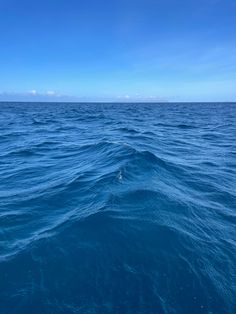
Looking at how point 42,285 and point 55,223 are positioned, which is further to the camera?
point 55,223

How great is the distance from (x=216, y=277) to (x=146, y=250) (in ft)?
4.57

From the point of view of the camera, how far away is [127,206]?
278 inches

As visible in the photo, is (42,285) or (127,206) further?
(127,206)

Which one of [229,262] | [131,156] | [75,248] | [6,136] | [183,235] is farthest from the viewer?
[6,136]

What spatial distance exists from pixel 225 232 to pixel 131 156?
6776mm

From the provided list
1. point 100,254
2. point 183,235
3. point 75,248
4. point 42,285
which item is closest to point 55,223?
point 75,248

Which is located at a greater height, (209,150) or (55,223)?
(55,223)

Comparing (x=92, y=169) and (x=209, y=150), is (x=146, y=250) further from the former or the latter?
(x=209, y=150)

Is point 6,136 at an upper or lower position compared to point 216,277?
lower

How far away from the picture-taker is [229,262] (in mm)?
4941

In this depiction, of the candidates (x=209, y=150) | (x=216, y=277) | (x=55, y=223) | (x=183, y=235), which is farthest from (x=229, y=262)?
(x=209, y=150)

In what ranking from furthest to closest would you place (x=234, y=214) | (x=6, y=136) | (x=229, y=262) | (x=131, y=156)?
(x=6, y=136), (x=131, y=156), (x=234, y=214), (x=229, y=262)

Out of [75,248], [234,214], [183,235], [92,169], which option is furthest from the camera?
A: [92,169]

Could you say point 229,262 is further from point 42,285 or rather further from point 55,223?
point 55,223
